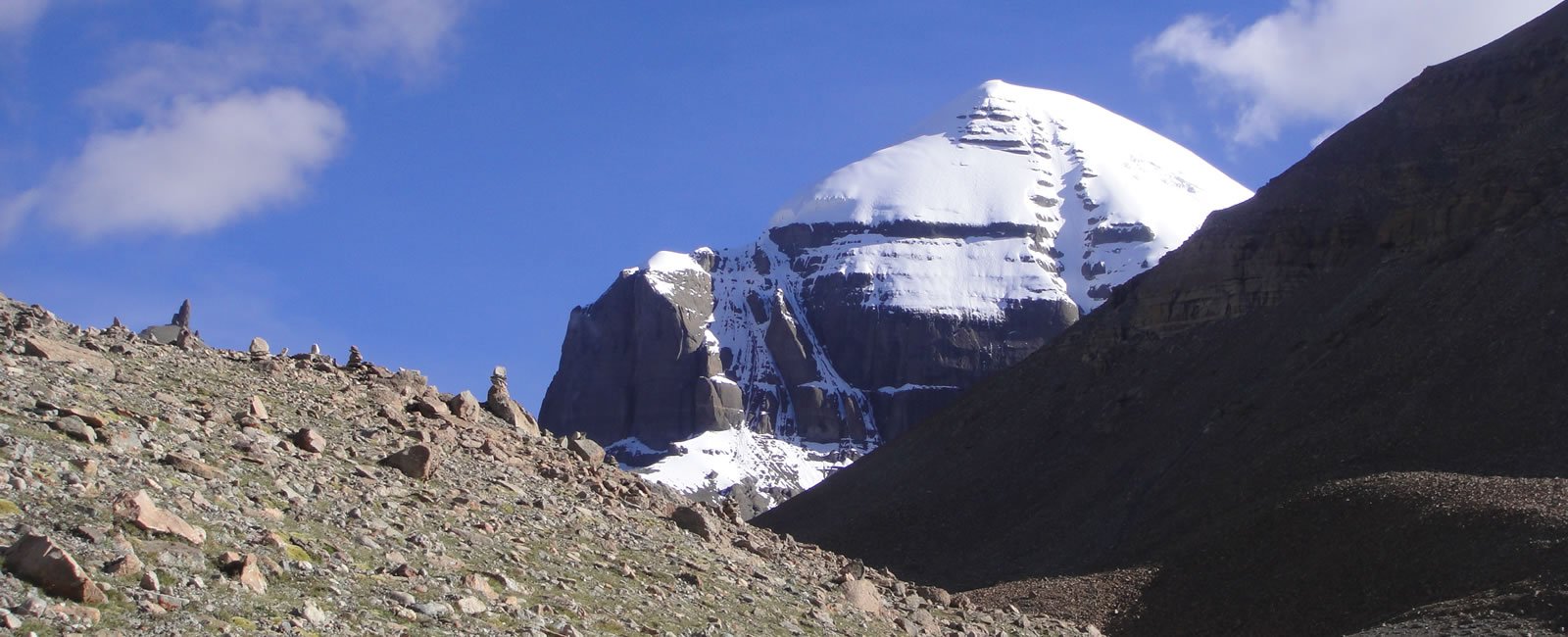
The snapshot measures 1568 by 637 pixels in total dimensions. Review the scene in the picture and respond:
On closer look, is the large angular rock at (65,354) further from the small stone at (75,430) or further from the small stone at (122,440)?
the small stone at (75,430)

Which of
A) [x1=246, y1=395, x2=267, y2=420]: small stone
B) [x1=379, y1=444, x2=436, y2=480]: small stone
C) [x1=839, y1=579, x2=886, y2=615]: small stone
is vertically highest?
[x1=246, y1=395, x2=267, y2=420]: small stone

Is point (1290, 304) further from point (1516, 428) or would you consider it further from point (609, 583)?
point (609, 583)

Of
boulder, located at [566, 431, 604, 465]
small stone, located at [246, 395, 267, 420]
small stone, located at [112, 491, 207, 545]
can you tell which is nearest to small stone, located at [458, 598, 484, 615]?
small stone, located at [112, 491, 207, 545]

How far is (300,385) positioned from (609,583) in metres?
9.22

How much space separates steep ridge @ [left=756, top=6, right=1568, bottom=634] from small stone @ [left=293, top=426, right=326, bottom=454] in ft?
91.5

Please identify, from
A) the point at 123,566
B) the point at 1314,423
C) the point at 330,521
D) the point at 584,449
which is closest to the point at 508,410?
the point at 584,449

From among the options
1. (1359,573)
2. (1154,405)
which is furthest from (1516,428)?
(1154,405)

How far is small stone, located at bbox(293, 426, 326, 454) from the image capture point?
946 inches

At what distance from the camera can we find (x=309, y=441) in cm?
2408

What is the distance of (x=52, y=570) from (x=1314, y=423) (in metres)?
66.4

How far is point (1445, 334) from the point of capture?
242 ft

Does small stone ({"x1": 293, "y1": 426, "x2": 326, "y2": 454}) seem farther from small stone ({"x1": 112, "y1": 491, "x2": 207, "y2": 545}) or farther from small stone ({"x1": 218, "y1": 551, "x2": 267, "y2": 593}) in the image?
small stone ({"x1": 218, "y1": 551, "x2": 267, "y2": 593})

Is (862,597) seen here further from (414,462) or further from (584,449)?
(414,462)

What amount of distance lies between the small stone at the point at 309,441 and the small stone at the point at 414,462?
1046 millimetres
